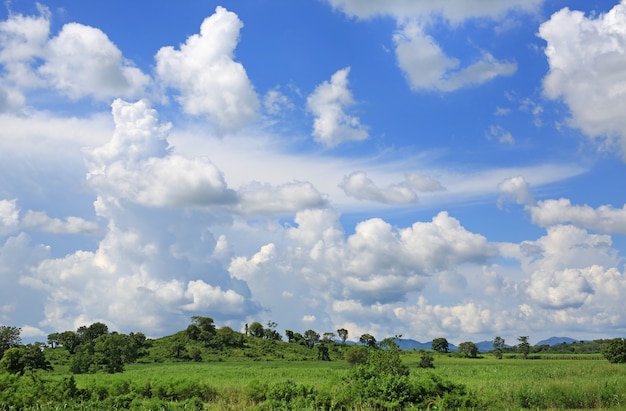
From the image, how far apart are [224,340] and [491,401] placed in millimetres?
102050

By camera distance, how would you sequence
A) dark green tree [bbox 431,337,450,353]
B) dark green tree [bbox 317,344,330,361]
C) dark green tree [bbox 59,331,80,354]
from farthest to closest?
dark green tree [bbox 431,337,450,353]
dark green tree [bbox 317,344,330,361]
dark green tree [bbox 59,331,80,354]

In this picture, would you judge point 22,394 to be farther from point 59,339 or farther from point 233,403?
point 59,339

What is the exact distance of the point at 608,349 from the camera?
88812mm

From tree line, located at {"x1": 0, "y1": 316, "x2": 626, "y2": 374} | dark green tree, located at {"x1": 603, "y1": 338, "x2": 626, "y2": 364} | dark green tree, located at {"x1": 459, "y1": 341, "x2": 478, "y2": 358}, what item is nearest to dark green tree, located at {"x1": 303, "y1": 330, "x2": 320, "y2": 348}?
tree line, located at {"x1": 0, "y1": 316, "x2": 626, "y2": 374}

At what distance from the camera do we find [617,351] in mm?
85938

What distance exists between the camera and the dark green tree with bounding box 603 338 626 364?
84.8 metres

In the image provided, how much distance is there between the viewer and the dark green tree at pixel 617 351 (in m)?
84.8

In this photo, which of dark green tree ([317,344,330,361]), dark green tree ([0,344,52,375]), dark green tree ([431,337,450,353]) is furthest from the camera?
dark green tree ([431,337,450,353])

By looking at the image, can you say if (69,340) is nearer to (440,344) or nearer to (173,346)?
(173,346)

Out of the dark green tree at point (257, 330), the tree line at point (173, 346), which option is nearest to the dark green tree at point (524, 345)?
the tree line at point (173, 346)

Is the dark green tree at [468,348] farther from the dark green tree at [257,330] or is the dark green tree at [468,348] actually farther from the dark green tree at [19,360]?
the dark green tree at [19,360]

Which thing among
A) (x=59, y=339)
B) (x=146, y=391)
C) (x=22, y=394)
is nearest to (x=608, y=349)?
(x=146, y=391)

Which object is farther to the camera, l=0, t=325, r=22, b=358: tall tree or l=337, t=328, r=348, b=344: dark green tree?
l=337, t=328, r=348, b=344: dark green tree

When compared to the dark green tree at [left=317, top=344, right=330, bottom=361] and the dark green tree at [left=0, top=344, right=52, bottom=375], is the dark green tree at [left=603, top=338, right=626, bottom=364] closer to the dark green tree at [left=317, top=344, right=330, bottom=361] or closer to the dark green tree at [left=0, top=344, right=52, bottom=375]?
the dark green tree at [left=317, top=344, right=330, bottom=361]
